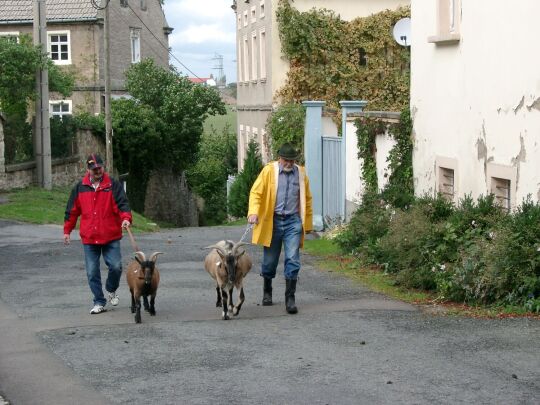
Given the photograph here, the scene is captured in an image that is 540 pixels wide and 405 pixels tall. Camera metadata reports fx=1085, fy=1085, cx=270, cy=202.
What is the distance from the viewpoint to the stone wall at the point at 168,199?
155 ft

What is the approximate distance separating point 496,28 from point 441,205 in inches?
93.9

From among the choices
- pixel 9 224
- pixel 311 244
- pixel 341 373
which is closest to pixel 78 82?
pixel 9 224

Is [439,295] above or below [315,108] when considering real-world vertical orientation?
below

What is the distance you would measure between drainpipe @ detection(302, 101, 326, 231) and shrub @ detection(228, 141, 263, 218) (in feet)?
34.7

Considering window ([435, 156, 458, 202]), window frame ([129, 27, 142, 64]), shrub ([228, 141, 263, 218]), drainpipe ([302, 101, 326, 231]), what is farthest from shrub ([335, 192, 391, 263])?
window frame ([129, 27, 142, 64])

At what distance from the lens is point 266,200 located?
12.0 meters

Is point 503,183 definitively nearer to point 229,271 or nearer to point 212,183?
point 229,271

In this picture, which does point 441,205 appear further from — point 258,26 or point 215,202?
point 215,202

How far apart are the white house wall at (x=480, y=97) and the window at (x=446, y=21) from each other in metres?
0.17

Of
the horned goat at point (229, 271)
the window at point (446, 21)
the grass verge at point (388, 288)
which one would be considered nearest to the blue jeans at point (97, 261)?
the horned goat at point (229, 271)

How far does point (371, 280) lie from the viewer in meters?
14.5

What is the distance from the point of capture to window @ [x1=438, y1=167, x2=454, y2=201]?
1562cm

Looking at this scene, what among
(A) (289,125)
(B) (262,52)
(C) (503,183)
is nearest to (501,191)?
(C) (503,183)

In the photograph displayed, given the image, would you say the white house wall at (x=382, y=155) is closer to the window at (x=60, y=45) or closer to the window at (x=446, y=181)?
the window at (x=446, y=181)
